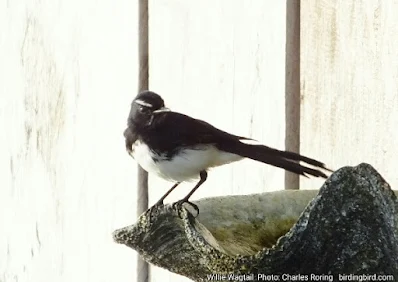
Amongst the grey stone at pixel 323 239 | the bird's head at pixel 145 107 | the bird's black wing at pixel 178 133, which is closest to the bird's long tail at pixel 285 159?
the bird's black wing at pixel 178 133

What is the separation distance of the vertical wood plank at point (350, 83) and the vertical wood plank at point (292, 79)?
0.01 m

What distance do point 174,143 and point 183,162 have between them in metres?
0.05

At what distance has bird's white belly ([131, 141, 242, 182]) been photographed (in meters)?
2.34

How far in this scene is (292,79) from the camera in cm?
224

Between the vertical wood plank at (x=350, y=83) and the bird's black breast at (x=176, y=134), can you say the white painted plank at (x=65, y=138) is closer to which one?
the bird's black breast at (x=176, y=134)

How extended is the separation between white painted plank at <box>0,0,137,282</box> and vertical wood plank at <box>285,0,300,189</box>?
51 cm

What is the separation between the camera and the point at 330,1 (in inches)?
86.7

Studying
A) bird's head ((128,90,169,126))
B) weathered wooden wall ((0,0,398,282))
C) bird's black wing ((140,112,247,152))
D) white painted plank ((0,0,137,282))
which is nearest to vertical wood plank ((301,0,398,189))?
weathered wooden wall ((0,0,398,282))

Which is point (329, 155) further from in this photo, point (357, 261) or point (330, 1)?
point (357, 261)

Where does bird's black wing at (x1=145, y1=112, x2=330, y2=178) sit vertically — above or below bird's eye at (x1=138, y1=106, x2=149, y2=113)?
below

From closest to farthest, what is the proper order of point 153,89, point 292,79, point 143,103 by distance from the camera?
point 292,79, point 143,103, point 153,89

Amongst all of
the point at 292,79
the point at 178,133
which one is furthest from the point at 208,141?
the point at 292,79

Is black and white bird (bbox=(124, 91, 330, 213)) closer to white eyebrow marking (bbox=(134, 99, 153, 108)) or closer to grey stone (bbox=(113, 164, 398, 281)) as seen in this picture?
white eyebrow marking (bbox=(134, 99, 153, 108))

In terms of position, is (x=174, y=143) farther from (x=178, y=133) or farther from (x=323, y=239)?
(x=323, y=239)
